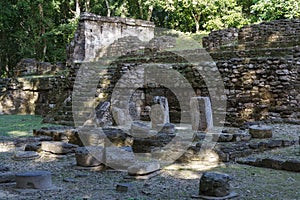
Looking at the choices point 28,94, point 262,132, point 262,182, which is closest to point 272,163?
point 262,182

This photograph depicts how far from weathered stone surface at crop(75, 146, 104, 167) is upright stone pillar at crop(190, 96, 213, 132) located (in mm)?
4913

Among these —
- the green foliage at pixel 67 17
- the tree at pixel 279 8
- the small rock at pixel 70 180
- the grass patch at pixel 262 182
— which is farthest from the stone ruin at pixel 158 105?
the green foliage at pixel 67 17

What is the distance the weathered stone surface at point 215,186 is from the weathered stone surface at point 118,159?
2416 millimetres

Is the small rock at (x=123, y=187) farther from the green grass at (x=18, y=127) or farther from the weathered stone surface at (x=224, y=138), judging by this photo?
the green grass at (x=18, y=127)

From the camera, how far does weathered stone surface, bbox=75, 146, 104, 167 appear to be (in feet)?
27.6

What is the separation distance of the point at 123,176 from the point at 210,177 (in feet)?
6.55

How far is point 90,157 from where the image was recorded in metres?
8.46

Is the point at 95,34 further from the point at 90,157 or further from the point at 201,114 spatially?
the point at 90,157

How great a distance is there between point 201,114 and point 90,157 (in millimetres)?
5289

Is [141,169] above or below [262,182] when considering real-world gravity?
above

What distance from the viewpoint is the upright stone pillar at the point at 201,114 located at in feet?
42.1

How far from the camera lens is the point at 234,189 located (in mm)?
6551

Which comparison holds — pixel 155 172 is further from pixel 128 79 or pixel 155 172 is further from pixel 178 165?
pixel 128 79

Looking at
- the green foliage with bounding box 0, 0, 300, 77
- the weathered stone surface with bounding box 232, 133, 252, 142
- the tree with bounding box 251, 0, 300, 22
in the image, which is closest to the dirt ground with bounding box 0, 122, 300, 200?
the weathered stone surface with bounding box 232, 133, 252, 142
